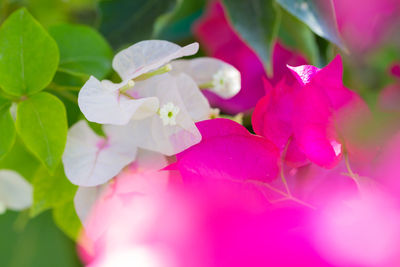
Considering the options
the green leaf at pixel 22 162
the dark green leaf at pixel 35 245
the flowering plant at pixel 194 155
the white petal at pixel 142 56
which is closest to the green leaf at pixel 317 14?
the flowering plant at pixel 194 155

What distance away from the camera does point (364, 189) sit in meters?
0.28

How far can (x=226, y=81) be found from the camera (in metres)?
0.36

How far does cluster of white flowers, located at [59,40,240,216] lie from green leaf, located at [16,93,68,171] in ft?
0.06

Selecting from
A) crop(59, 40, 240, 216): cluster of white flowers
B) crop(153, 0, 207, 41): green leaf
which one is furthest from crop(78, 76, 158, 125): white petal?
crop(153, 0, 207, 41): green leaf

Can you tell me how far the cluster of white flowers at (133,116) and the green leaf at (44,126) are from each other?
0.02 meters

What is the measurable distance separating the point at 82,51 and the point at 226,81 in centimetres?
10

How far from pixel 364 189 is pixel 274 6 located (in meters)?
0.18

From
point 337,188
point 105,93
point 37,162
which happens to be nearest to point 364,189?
point 337,188

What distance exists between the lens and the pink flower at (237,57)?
46 cm

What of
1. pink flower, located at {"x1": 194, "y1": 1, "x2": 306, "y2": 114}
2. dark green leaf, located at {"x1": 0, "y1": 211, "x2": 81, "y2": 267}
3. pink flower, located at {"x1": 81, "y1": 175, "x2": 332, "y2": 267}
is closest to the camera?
pink flower, located at {"x1": 81, "y1": 175, "x2": 332, "y2": 267}

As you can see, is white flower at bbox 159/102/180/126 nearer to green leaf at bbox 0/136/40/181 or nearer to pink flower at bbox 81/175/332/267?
pink flower at bbox 81/175/332/267

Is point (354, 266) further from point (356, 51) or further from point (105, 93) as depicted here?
point (356, 51)

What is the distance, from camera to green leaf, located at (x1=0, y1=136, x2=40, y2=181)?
0.41m

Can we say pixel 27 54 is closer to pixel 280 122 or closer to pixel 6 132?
pixel 6 132
